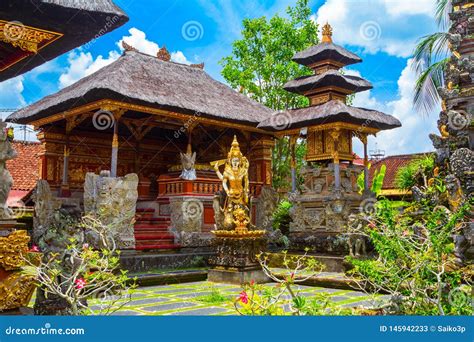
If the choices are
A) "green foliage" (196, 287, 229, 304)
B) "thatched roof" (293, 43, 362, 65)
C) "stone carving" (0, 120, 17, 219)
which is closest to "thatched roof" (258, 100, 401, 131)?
"thatched roof" (293, 43, 362, 65)

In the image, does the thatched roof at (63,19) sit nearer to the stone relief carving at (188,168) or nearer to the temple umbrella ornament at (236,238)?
the temple umbrella ornament at (236,238)

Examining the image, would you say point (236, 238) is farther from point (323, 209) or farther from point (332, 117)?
point (332, 117)

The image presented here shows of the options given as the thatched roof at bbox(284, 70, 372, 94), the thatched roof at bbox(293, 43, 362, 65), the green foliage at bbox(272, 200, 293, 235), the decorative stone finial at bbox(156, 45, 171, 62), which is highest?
the decorative stone finial at bbox(156, 45, 171, 62)

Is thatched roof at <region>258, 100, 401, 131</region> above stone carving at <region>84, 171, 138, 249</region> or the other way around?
above

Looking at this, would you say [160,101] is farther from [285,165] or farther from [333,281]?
[285,165]

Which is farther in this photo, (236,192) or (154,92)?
(154,92)

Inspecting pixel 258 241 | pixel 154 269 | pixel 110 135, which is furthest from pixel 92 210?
pixel 110 135

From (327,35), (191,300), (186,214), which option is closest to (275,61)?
(327,35)

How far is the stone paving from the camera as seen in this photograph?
7.41 meters

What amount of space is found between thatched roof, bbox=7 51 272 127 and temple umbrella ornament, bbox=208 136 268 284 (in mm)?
4045

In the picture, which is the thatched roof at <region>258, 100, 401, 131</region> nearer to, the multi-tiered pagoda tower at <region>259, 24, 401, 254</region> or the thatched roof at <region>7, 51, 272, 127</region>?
the multi-tiered pagoda tower at <region>259, 24, 401, 254</region>

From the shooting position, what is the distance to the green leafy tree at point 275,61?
2419cm

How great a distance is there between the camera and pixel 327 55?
1708 centimetres

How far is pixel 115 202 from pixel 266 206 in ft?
21.6
